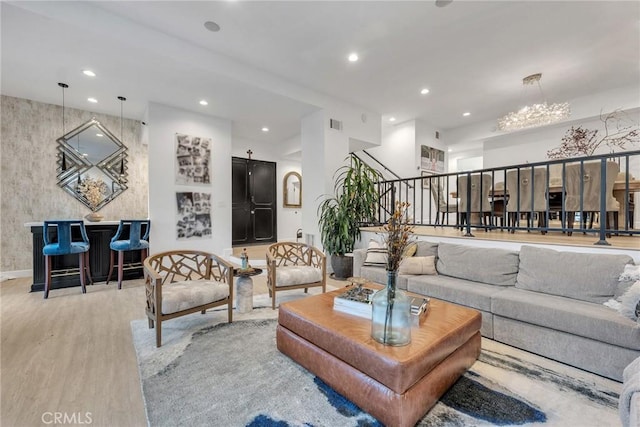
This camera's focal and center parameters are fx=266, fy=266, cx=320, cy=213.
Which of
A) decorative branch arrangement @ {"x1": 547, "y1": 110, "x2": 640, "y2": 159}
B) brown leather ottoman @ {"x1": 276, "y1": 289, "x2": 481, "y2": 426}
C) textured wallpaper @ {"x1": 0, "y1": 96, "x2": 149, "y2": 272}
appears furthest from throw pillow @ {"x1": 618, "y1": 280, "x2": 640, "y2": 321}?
textured wallpaper @ {"x1": 0, "y1": 96, "x2": 149, "y2": 272}

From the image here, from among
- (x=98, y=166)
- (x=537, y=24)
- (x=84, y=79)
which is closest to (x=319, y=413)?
(x=537, y=24)

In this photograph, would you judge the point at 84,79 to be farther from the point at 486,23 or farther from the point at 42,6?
the point at 486,23

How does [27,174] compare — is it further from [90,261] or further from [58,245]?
[58,245]

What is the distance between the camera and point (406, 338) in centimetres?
156

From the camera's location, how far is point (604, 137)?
5578mm

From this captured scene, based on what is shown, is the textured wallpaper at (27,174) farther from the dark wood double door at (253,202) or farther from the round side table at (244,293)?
the round side table at (244,293)

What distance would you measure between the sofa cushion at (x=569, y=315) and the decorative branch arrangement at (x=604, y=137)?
16.6 ft

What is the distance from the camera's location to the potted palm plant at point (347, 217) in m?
4.54

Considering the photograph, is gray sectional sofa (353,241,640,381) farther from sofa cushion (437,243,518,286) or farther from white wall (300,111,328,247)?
white wall (300,111,328,247)

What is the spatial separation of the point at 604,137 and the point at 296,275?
7.07 metres

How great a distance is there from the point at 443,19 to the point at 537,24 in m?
1.25

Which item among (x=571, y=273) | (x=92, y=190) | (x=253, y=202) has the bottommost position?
(x=571, y=273)

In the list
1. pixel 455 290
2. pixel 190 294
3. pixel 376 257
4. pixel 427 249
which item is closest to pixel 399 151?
pixel 427 249

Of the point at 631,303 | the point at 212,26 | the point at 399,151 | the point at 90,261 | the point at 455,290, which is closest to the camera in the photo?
the point at 631,303
